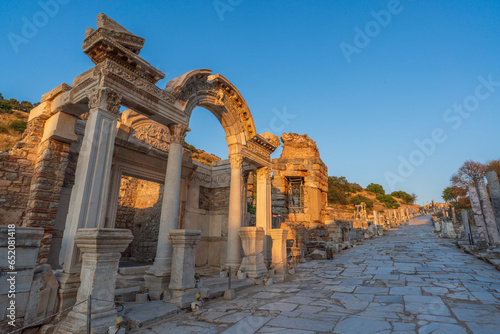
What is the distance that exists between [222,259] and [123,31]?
842 centimetres

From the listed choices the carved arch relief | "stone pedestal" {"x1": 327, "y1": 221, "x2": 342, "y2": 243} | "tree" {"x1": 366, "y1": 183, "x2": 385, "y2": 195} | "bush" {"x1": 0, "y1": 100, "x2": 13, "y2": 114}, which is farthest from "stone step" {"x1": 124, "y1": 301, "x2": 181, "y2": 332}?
"tree" {"x1": 366, "y1": 183, "x2": 385, "y2": 195}

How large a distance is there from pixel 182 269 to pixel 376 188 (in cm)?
7239

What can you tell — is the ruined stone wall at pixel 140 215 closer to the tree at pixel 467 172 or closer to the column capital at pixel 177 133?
the column capital at pixel 177 133

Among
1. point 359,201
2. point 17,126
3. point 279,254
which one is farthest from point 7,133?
point 359,201

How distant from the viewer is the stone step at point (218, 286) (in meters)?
5.44

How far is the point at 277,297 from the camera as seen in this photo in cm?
576

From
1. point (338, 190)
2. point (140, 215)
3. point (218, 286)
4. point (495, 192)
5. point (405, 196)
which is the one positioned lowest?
point (218, 286)

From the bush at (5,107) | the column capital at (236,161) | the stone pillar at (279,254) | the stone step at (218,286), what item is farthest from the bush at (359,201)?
the bush at (5,107)

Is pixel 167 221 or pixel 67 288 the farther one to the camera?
pixel 167 221

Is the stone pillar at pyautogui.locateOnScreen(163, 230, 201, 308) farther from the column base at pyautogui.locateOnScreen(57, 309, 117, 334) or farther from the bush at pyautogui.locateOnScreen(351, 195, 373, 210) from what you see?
the bush at pyautogui.locateOnScreen(351, 195, 373, 210)

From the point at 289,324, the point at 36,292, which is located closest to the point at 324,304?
the point at 289,324

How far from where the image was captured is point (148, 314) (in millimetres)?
4281

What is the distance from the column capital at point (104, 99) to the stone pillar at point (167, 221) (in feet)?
5.58

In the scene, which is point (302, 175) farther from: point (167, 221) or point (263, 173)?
point (167, 221)
